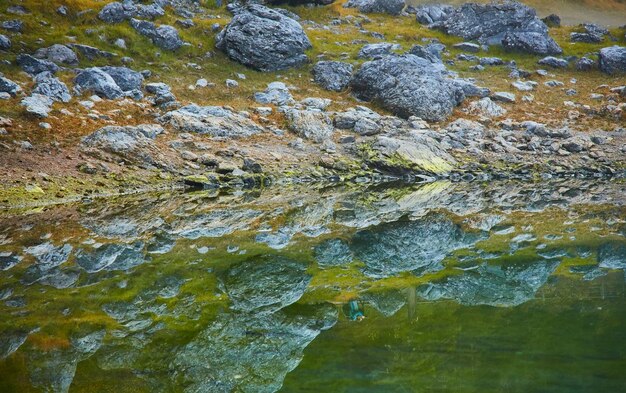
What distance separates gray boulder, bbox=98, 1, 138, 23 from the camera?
44469 mm

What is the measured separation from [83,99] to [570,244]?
28.5m

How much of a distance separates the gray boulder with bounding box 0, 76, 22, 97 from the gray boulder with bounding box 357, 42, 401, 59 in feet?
92.9

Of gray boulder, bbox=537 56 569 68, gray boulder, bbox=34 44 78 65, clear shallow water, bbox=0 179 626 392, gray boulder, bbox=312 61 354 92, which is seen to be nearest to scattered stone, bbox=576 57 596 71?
gray boulder, bbox=537 56 569 68

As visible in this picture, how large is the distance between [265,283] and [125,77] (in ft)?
95.2

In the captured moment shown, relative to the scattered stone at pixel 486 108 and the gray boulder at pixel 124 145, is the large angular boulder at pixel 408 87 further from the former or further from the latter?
the gray boulder at pixel 124 145

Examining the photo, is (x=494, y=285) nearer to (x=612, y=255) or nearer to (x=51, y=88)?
(x=612, y=255)

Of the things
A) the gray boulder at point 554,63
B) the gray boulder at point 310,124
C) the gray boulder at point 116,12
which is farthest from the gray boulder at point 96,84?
the gray boulder at point 554,63

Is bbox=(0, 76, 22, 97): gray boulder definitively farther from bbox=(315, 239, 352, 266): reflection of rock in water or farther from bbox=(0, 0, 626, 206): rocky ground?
bbox=(315, 239, 352, 266): reflection of rock in water

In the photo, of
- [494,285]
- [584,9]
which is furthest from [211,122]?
[584,9]

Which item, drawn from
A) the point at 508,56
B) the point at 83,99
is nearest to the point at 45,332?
the point at 83,99

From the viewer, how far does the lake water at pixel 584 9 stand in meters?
98.0

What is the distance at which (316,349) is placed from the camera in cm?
873

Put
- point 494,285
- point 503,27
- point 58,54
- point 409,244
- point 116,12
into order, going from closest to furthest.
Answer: point 494,285, point 409,244, point 58,54, point 116,12, point 503,27

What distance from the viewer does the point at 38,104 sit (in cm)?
3106
